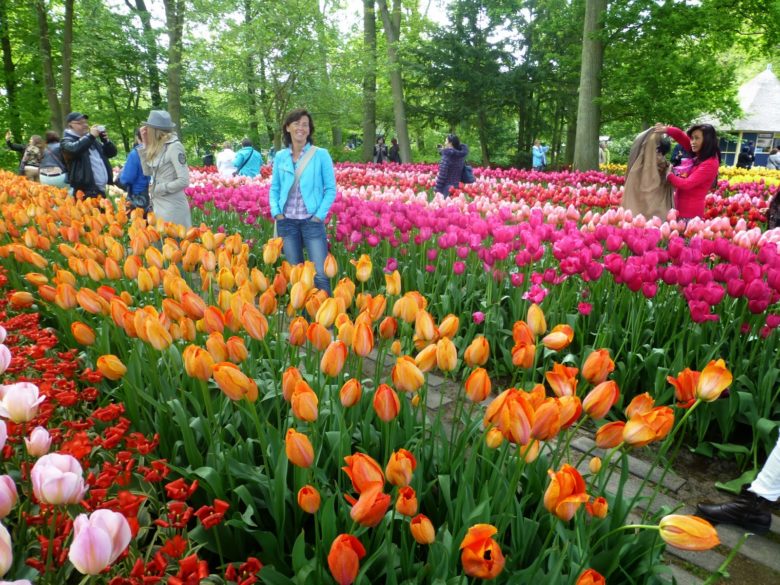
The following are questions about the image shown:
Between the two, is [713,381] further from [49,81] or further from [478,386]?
[49,81]

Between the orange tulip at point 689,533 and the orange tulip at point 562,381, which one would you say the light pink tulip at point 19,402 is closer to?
the orange tulip at point 562,381

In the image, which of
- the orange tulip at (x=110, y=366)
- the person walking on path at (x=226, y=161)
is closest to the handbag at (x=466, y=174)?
the person walking on path at (x=226, y=161)

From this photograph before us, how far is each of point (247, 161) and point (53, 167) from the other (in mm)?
4244

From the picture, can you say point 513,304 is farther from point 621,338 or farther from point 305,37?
Answer: point 305,37

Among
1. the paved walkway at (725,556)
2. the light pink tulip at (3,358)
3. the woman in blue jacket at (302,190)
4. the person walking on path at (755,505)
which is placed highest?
the woman in blue jacket at (302,190)

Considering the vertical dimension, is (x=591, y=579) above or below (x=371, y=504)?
below

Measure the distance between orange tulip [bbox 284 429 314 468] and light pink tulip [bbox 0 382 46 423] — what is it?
62cm

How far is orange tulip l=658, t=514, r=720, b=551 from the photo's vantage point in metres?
1.07

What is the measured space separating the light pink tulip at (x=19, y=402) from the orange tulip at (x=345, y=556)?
32.0 inches

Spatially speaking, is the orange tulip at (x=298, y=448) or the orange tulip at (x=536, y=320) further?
the orange tulip at (x=536, y=320)

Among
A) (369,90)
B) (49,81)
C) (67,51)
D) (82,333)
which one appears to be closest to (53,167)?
(82,333)

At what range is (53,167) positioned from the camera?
872 cm

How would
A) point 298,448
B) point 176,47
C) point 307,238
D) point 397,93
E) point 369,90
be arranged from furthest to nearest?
point 369,90, point 397,93, point 176,47, point 307,238, point 298,448

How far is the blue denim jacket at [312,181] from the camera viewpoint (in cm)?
485
